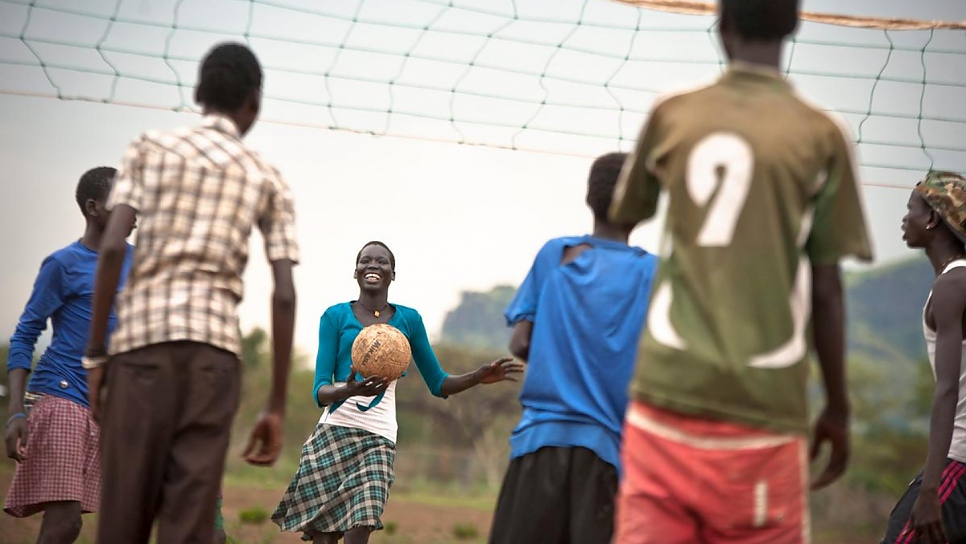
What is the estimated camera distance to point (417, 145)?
28.3 metres

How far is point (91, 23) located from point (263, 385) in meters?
21.9

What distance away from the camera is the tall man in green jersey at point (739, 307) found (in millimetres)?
2953

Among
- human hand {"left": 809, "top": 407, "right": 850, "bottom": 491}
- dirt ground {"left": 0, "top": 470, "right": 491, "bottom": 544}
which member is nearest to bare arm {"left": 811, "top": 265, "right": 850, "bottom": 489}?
human hand {"left": 809, "top": 407, "right": 850, "bottom": 491}

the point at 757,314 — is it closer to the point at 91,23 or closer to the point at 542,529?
the point at 542,529

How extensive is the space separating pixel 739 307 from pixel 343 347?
4072mm

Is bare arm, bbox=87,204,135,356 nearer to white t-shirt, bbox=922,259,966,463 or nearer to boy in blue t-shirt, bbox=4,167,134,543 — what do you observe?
boy in blue t-shirt, bbox=4,167,134,543

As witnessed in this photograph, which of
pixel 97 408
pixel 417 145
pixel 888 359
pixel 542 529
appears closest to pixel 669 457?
pixel 542 529

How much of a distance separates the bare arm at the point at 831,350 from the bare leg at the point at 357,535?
12.5ft

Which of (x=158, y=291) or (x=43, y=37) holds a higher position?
(x=43, y=37)

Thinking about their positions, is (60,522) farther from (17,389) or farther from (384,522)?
(384,522)

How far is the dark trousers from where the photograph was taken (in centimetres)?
371

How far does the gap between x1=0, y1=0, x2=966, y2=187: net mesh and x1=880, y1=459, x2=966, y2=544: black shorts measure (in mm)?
2958

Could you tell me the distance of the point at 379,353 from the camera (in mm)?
6262

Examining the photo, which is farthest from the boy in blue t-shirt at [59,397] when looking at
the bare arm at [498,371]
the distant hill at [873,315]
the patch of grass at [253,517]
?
the distant hill at [873,315]
